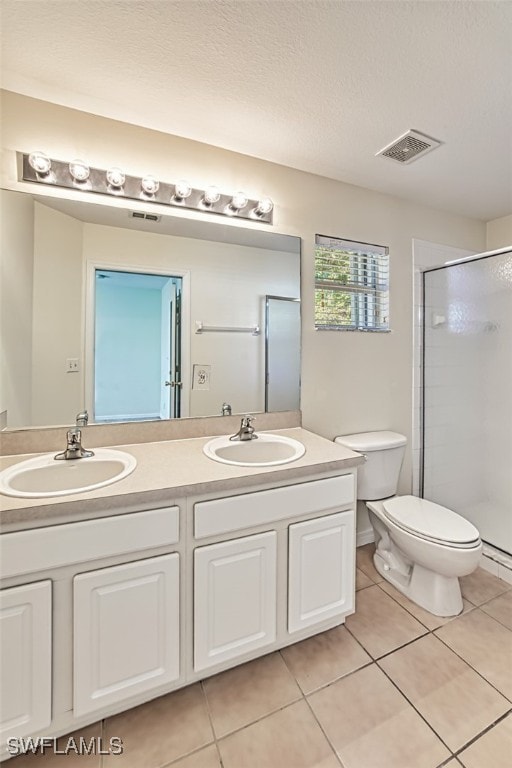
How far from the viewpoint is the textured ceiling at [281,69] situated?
1046mm

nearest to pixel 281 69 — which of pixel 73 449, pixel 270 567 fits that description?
pixel 73 449

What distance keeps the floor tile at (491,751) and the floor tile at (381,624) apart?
14.9 inches

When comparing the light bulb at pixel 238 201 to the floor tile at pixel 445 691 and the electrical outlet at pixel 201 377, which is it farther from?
the floor tile at pixel 445 691

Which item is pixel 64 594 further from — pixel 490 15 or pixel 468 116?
pixel 468 116

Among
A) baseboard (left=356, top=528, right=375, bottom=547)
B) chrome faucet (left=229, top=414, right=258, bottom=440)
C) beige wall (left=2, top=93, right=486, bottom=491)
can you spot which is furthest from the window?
baseboard (left=356, top=528, right=375, bottom=547)

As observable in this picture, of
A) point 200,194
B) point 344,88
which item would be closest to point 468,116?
point 344,88

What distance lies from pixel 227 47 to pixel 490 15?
841mm

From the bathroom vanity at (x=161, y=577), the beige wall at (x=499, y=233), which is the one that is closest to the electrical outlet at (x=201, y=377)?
the bathroom vanity at (x=161, y=577)

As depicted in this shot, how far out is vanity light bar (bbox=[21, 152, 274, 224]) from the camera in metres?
1.38

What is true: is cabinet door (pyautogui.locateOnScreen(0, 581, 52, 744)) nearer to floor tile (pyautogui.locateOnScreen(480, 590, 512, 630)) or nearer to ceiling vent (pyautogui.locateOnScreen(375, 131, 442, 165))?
floor tile (pyautogui.locateOnScreen(480, 590, 512, 630))

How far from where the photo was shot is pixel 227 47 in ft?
3.79

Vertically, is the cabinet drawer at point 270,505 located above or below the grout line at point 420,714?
above

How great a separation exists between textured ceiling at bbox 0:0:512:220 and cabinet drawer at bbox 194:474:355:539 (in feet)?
5.14

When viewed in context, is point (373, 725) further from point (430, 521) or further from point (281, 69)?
point (281, 69)
